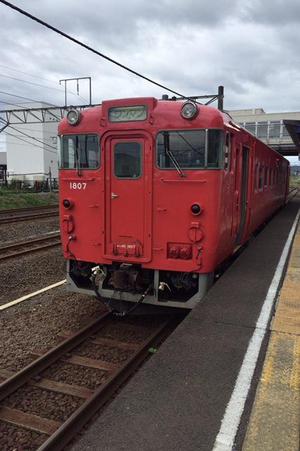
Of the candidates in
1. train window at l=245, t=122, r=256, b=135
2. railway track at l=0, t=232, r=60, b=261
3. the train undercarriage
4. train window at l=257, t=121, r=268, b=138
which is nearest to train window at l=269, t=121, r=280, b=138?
train window at l=257, t=121, r=268, b=138

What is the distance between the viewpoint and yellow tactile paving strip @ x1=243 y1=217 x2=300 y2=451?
9.41ft

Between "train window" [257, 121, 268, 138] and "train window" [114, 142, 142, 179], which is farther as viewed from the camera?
"train window" [257, 121, 268, 138]

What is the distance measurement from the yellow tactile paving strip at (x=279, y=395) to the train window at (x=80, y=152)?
132 inches

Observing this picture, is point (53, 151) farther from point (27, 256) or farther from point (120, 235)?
point (120, 235)

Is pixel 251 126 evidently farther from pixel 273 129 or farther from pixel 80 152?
pixel 80 152

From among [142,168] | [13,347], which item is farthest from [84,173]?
[13,347]

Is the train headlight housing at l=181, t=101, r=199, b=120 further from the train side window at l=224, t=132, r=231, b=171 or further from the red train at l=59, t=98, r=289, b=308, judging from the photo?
the train side window at l=224, t=132, r=231, b=171

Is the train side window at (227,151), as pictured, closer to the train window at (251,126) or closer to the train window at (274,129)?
the train window at (274,129)

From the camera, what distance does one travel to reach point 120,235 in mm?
6445

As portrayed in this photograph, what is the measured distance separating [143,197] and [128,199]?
0.79 ft

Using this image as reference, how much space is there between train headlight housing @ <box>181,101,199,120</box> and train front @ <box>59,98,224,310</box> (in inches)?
0.5

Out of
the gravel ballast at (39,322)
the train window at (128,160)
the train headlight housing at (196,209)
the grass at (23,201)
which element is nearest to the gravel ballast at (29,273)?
the gravel ballast at (39,322)

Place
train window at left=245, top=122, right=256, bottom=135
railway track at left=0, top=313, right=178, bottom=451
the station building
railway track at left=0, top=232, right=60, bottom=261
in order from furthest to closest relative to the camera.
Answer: train window at left=245, top=122, right=256, bottom=135, the station building, railway track at left=0, top=232, right=60, bottom=261, railway track at left=0, top=313, right=178, bottom=451

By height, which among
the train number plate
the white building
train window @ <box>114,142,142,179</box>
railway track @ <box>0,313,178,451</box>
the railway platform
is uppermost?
the white building
